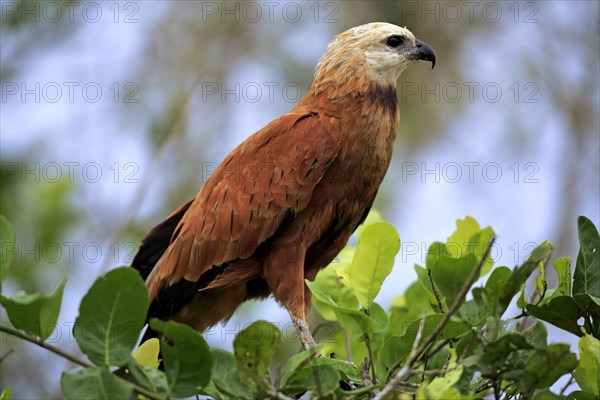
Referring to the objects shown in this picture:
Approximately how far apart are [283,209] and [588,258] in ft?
6.58

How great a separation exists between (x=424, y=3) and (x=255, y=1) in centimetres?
205

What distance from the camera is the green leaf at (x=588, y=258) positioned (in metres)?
2.60

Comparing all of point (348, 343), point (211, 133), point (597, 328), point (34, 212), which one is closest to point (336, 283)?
point (348, 343)

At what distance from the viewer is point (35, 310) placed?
206cm

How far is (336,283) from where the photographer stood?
3.39 meters

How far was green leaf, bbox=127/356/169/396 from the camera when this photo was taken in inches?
85.6

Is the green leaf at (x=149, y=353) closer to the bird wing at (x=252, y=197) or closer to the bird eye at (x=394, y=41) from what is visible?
the bird wing at (x=252, y=197)

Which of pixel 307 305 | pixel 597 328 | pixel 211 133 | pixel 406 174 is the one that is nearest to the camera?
pixel 597 328

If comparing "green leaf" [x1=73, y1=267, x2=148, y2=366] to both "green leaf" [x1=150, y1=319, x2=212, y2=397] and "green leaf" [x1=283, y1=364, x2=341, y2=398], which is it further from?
"green leaf" [x1=283, y1=364, x2=341, y2=398]

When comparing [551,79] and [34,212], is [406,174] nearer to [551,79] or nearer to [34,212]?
[551,79]

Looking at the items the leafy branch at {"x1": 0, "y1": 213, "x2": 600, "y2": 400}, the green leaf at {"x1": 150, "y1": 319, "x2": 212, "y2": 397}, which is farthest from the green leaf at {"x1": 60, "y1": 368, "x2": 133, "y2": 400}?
the green leaf at {"x1": 150, "y1": 319, "x2": 212, "y2": 397}

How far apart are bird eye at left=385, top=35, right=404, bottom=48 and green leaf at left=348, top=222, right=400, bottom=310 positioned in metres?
2.38

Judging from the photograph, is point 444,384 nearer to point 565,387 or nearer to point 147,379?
point 565,387

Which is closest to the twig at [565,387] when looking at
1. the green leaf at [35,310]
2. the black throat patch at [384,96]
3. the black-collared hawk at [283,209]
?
the green leaf at [35,310]
